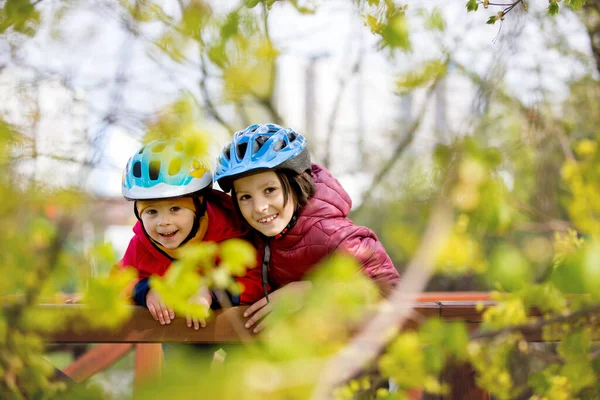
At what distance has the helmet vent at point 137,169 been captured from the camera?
2.49 m

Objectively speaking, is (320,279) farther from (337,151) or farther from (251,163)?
(337,151)

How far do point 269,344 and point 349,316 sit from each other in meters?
0.18

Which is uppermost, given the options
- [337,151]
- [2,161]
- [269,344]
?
[337,151]

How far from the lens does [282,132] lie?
2.60m

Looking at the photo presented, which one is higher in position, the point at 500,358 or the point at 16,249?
the point at 16,249

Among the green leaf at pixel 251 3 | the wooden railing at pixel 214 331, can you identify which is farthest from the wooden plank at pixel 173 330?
the green leaf at pixel 251 3

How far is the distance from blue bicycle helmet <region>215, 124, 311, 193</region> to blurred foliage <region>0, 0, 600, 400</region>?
1.30ft

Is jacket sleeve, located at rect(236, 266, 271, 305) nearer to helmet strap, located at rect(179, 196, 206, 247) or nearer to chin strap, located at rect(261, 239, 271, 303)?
chin strap, located at rect(261, 239, 271, 303)

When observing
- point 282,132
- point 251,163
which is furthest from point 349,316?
point 282,132

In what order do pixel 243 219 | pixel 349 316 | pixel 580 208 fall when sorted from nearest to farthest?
pixel 349 316
pixel 580 208
pixel 243 219

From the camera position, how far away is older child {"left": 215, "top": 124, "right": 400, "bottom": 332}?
235cm

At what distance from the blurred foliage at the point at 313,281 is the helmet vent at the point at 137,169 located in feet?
2.01

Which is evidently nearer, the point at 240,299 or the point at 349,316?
the point at 349,316

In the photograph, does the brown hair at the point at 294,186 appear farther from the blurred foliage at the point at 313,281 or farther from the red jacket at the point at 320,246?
the blurred foliage at the point at 313,281
